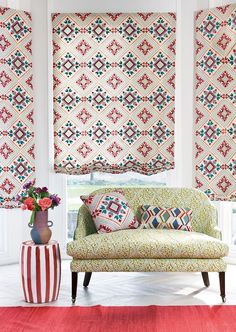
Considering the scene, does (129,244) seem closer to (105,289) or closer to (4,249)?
(105,289)

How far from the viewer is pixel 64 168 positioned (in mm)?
6078

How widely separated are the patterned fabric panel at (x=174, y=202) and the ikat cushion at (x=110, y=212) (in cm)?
11

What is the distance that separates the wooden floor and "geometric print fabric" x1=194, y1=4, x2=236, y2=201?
2.97ft

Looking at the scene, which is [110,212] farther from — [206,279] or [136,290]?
[206,279]

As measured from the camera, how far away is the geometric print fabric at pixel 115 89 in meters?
6.05

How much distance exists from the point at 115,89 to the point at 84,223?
5.65ft

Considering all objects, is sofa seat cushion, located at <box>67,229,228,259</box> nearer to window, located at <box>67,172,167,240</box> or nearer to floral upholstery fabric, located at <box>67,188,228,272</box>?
floral upholstery fabric, located at <box>67,188,228,272</box>

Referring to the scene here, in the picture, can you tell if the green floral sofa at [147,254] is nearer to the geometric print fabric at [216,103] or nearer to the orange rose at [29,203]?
the orange rose at [29,203]

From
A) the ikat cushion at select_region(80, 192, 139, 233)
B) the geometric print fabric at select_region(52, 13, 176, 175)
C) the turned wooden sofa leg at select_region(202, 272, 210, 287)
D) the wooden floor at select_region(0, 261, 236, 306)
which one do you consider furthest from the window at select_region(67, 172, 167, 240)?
the turned wooden sofa leg at select_region(202, 272, 210, 287)

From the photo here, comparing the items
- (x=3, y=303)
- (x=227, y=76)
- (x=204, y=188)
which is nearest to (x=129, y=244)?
(x=3, y=303)

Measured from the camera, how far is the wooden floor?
452cm

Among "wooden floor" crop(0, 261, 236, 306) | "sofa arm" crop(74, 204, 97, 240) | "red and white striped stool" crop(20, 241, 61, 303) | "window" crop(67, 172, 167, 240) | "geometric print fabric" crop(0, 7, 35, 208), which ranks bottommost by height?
"wooden floor" crop(0, 261, 236, 306)

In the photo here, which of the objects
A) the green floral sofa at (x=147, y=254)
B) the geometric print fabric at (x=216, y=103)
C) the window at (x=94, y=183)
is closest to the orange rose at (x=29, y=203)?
Result: the green floral sofa at (x=147, y=254)

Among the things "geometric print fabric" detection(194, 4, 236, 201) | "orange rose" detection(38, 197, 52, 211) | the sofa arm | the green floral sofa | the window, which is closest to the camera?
the green floral sofa
